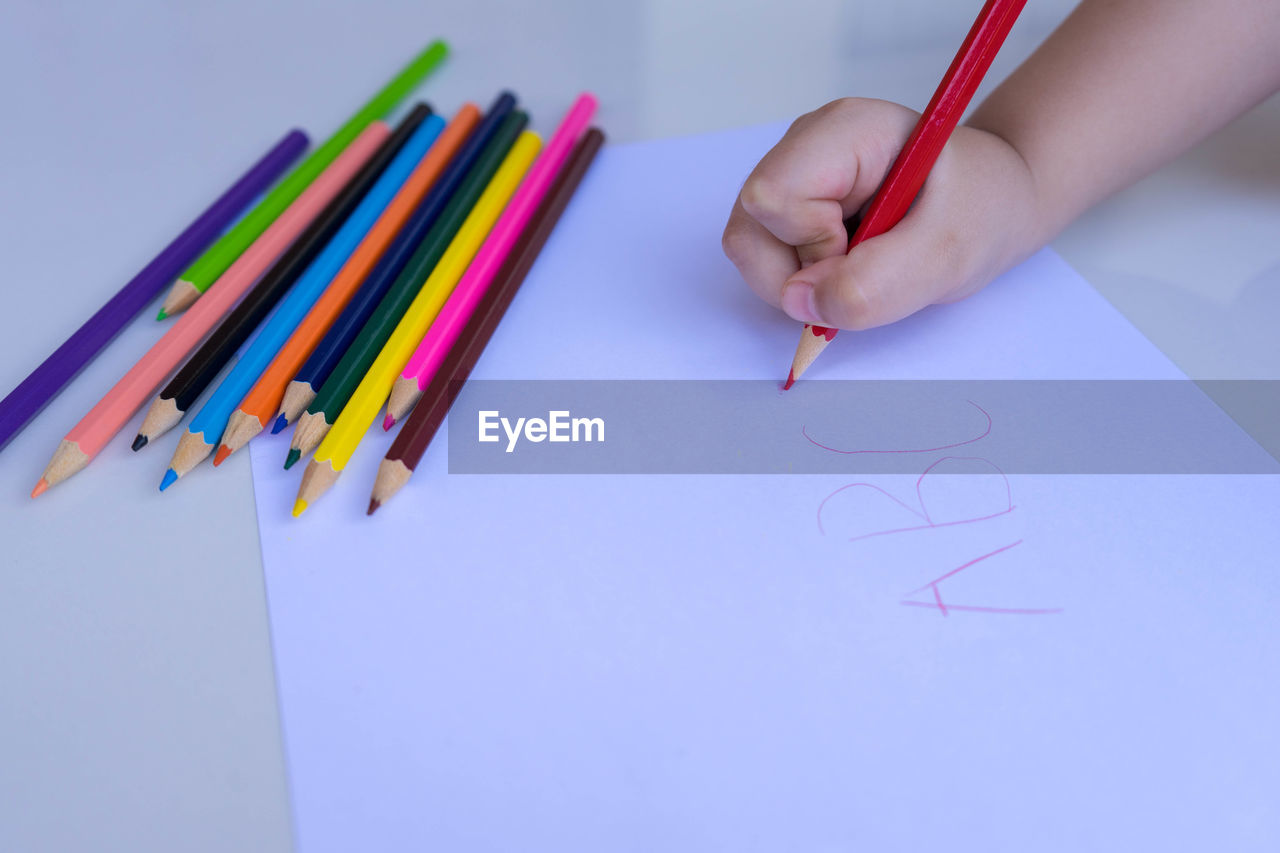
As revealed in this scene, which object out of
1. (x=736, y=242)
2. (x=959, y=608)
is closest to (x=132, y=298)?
(x=736, y=242)

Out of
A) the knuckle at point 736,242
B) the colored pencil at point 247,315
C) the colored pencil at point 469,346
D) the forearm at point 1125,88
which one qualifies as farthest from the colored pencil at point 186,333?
the forearm at point 1125,88

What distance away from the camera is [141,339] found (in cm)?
42

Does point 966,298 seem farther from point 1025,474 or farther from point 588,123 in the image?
point 588,123

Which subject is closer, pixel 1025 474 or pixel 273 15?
pixel 1025 474

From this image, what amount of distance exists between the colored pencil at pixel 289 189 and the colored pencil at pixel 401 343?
11 cm

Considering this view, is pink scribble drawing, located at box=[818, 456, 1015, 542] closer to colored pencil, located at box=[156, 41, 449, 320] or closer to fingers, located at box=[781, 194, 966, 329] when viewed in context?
fingers, located at box=[781, 194, 966, 329]

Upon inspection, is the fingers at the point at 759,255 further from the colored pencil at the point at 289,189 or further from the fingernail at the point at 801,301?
the colored pencil at the point at 289,189

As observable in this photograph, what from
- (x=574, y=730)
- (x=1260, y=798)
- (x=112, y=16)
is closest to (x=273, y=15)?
(x=112, y=16)

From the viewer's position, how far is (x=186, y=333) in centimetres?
40

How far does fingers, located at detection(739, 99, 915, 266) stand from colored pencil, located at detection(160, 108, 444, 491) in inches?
8.1

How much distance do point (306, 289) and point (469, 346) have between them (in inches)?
3.6

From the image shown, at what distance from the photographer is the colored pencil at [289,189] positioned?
0.43m

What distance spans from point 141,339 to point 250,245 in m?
0.07

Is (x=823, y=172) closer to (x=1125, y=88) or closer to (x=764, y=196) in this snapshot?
(x=764, y=196)
